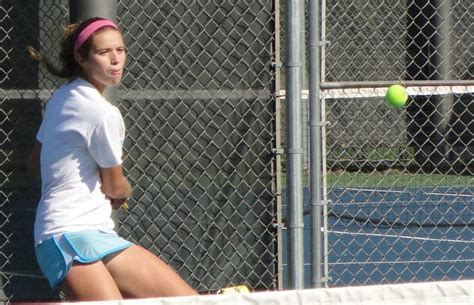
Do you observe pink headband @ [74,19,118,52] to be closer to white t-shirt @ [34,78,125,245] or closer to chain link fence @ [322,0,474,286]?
white t-shirt @ [34,78,125,245]

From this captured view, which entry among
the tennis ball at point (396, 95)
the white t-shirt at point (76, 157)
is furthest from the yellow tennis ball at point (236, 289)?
the white t-shirt at point (76, 157)

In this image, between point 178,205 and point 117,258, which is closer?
point 117,258

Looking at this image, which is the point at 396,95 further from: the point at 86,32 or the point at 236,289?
the point at 86,32

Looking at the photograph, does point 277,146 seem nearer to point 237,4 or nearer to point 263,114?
point 263,114

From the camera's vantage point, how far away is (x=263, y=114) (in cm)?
545

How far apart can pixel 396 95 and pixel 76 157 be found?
2.22 m

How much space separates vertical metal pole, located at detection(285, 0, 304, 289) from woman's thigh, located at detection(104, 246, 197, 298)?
1375 mm

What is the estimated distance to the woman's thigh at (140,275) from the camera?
3.54 meters

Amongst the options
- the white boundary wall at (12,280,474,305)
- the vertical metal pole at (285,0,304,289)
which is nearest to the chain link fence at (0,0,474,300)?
the vertical metal pole at (285,0,304,289)

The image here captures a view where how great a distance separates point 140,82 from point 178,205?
2.20 ft

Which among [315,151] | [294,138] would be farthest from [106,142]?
[315,151]

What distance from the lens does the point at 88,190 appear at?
354 cm

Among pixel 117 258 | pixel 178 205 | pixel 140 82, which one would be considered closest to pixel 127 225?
pixel 178 205

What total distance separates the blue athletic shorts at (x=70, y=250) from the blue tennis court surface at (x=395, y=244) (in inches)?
Result: 126
